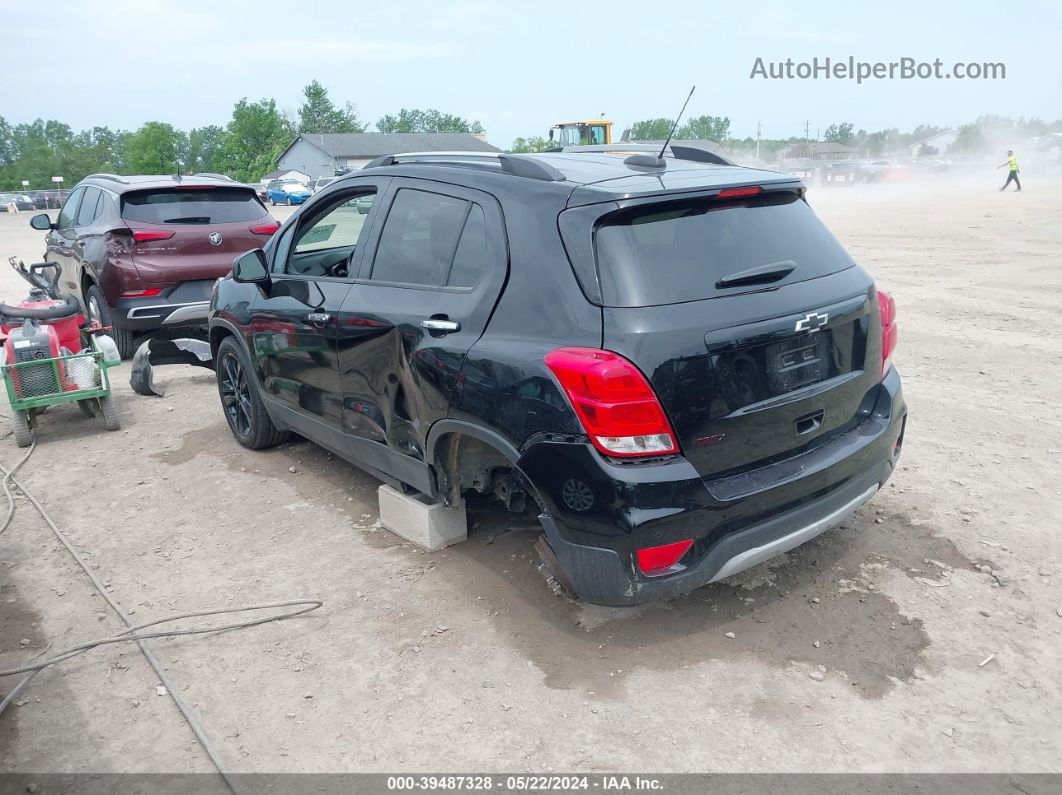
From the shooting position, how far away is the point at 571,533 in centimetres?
318

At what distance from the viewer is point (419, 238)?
4066 millimetres

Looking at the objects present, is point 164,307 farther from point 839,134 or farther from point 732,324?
point 839,134

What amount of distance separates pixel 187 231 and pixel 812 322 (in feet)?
23.0

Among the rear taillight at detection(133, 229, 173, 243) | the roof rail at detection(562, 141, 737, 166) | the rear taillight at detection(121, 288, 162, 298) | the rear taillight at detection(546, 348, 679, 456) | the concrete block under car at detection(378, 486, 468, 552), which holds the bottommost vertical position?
the concrete block under car at detection(378, 486, 468, 552)

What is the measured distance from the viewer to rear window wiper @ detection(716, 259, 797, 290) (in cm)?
320

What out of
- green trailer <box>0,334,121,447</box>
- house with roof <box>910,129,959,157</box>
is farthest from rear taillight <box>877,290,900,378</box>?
house with roof <box>910,129,959,157</box>

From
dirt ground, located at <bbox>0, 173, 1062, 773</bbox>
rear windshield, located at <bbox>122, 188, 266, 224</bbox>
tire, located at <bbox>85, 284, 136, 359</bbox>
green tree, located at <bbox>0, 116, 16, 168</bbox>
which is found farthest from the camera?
green tree, located at <bbox>0, 116, 16, 168</bbox>

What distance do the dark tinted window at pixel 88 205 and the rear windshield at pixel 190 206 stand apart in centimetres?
90

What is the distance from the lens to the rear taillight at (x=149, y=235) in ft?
26.8

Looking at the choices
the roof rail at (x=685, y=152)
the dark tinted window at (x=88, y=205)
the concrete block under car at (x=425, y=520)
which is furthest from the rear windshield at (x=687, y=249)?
the dark tinted window at (x=88, y=205)

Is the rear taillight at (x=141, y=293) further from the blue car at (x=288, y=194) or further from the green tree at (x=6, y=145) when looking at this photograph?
the green tree at (x=6, y=145)

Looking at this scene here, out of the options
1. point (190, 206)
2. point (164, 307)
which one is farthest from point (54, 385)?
point (190, 206)

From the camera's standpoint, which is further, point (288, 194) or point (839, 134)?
point (839, 134)

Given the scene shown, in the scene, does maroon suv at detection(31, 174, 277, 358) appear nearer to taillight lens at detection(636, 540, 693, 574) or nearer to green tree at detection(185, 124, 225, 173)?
taillight lens at detection(636, 540, 693, 574)
